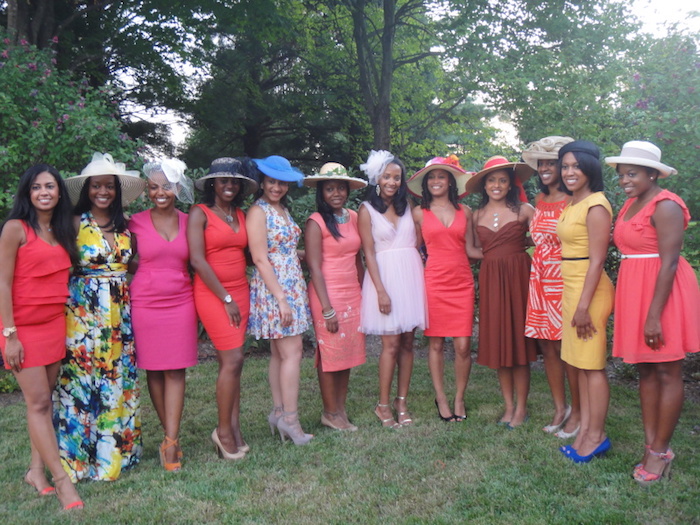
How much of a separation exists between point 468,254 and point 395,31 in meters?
9.34

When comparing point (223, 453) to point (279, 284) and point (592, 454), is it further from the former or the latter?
point (592, 454)

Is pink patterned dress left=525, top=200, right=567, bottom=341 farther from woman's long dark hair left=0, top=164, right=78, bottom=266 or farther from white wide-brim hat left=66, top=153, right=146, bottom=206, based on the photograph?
woman's long dark hair left=0, top=164, right=78, bottom=266

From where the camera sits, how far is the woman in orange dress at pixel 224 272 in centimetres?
407

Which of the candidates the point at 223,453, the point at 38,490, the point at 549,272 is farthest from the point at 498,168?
the point at 38,490

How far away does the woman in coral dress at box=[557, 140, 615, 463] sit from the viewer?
385 centimetres

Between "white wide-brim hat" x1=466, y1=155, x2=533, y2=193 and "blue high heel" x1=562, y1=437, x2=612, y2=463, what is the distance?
2147mm

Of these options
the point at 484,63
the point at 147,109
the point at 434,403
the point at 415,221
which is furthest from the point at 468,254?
the point at 147,109

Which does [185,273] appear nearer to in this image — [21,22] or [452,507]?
[452,507]

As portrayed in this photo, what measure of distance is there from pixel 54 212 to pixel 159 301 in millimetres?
872

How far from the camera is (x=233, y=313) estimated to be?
415 cm

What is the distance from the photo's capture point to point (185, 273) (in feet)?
13.5

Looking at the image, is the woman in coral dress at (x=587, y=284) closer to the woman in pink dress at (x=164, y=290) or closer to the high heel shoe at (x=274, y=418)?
the high heel shoe at (x=274, y=418)

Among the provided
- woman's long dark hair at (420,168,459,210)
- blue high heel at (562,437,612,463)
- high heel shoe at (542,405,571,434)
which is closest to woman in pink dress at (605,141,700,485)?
blue high heel at (562,437,612,463)

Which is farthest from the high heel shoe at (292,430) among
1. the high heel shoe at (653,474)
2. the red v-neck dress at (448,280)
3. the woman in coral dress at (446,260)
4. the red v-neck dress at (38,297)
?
the high heel shoe at (653,474)
